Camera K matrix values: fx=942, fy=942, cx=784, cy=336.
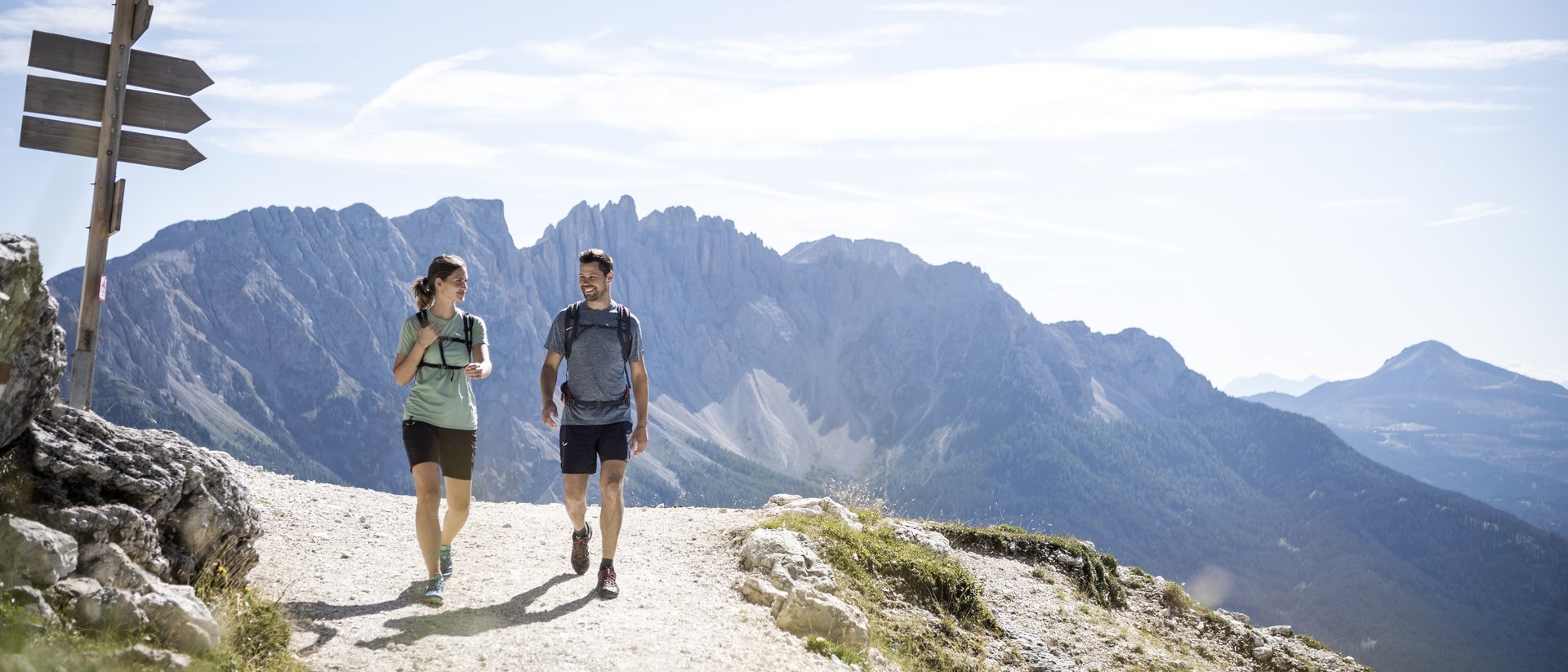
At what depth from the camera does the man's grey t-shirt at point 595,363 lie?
10367 mm

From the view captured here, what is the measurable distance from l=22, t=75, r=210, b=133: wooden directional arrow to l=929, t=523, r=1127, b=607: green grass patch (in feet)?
44.7

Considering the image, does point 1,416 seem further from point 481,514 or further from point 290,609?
point 481,514

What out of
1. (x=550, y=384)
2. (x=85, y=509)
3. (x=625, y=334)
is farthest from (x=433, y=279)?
(x=85, y=509)

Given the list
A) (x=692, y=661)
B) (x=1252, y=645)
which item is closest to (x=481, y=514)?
(x=692, y=661)

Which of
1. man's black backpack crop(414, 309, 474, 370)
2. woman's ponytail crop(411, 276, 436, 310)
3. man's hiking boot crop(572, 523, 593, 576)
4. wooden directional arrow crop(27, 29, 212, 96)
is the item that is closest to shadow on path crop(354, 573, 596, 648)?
man's hiking boot crop(572, 523, 593, 576)

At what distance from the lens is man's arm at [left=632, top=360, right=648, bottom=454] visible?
1030cm

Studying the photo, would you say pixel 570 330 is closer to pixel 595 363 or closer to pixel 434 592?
pixel 595 363

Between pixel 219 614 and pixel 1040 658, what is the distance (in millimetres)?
10029

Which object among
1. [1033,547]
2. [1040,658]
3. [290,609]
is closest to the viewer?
[290,609]

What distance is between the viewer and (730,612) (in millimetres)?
11070

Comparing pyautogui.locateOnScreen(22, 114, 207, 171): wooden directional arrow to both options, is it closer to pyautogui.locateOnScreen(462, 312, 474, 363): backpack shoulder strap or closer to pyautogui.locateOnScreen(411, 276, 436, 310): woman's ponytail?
pyautogui.locateOnScreen(411, 276, 436, 310): woman's ponytail

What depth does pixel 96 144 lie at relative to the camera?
10.9 meters

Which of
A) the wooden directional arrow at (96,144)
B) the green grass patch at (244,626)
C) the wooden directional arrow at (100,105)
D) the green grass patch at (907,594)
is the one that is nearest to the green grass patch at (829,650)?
the green grass patch at (907,594)

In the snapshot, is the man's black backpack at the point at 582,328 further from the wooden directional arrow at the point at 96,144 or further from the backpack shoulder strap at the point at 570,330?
the wooden directional arrow at the point at 96,144
